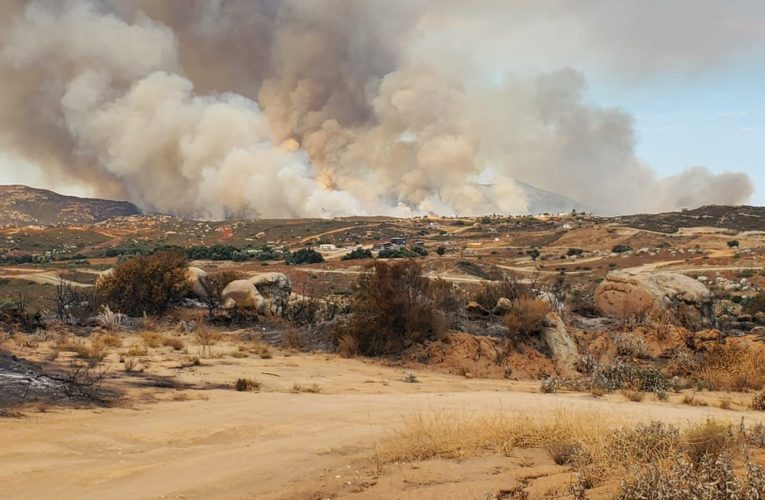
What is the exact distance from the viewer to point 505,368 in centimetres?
1596

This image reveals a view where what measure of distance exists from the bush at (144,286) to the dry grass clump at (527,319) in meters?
15.1

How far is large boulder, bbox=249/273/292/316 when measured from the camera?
25547 mm

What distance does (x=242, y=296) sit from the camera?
25.6m

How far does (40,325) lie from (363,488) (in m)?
17.6

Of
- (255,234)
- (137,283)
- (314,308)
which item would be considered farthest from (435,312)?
(255,234)

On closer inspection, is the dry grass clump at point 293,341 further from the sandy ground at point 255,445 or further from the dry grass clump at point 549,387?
the dry grass clump at point 549,387

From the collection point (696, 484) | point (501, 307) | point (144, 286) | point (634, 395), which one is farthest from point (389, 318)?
point (696, 484)

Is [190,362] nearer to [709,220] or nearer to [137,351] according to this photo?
[137,351]

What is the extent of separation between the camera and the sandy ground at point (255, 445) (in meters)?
5.18

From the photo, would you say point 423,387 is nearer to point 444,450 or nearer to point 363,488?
point 444,450

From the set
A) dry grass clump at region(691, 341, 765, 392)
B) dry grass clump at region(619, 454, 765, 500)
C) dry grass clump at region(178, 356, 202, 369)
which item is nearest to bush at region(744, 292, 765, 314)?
dry grass clump at region(691, 341, 765, 392)

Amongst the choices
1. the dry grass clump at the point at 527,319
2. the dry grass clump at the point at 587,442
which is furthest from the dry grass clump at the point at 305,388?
the dry grass clump at the point at 527,319

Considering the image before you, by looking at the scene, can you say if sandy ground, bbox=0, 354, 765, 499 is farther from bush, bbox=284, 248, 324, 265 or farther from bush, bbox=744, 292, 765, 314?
bush, bbox=284, 248, 324, 265

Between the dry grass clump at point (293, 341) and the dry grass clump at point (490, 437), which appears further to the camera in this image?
the dry grass clump at point (293, 341)
